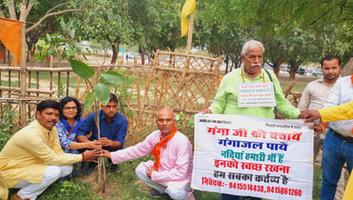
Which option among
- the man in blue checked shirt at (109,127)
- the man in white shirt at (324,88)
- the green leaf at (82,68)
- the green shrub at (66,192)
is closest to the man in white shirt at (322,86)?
the man in white shirt at (324,88)

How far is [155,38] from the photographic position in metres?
28.0

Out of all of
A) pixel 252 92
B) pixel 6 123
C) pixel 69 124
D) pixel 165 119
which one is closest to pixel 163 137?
pixel 165 119

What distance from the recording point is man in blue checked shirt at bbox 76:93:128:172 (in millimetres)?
4664

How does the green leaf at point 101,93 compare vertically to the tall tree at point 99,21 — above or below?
below

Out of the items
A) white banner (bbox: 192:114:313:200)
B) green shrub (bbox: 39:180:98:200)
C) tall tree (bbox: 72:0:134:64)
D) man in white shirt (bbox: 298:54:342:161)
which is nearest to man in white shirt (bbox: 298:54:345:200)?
man in white shirt (bbox: 298:54:342:161)

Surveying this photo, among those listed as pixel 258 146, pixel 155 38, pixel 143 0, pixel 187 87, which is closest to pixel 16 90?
pixel 187 87

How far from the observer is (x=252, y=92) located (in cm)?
331

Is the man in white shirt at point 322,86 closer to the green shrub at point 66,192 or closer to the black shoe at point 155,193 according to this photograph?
the black shoe at point 155,193

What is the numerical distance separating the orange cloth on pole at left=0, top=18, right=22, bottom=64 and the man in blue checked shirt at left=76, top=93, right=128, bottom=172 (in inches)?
61.4

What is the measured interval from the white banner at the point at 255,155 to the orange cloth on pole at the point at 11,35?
3143 mm

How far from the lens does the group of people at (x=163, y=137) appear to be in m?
3.30

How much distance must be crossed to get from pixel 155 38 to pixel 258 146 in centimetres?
2507

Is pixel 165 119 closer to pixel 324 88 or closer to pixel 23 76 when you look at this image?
pixel 324 88

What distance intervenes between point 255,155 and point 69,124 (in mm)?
2315
